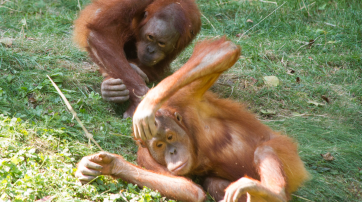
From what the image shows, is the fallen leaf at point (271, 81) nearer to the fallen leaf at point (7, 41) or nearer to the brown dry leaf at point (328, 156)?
the brown dry leaf at point (328, 156)

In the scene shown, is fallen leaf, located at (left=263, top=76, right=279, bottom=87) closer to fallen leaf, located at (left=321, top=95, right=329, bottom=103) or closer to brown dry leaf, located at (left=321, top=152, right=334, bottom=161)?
fallen leaf, located at (left=321, top=95, right=329, bottom=103)

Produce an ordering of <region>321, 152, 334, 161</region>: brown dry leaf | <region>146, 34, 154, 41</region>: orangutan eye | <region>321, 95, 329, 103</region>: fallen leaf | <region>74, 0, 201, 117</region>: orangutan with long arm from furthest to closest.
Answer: <region>321, 95, 329, 103</region>: fallen leaf < <region>146, 34, 154, 41</region>: orangutan eye < <region>74, 0, 201, 117</region>: orangutan with long arm < <region>321, 152, 334, 161</region>: brown dry leaf

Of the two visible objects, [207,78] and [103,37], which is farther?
[103,37]

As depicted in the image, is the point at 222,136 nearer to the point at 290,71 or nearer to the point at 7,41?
the point at 290,71

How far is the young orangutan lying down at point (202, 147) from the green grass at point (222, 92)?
0.15m

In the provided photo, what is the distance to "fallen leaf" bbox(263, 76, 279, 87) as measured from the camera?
4.40 meters

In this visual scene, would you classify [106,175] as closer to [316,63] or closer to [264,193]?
[264,193]

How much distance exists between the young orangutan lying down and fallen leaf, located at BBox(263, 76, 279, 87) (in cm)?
163

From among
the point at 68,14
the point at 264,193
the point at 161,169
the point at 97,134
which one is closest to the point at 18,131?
the point at 97,134

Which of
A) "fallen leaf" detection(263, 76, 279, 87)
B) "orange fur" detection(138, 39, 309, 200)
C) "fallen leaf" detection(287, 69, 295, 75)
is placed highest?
"orange fur" detection(138, 39, 309, 200)

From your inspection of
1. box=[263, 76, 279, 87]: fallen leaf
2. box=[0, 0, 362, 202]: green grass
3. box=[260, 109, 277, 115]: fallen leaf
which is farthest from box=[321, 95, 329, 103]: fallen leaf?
box=[260, 109, 277, 115]: fallen leaf

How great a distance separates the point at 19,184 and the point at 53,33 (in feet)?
9.85

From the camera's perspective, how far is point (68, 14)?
561cm

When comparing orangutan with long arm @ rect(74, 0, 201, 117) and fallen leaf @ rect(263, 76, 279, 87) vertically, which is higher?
orangutan with long arm @ rect(74, 0, 201, 117)
